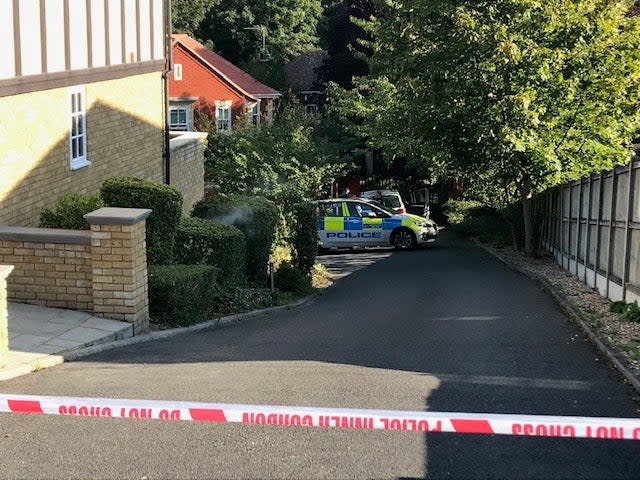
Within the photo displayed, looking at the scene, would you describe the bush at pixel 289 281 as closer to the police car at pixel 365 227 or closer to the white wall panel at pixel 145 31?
the white wall panel at pixel 145 31

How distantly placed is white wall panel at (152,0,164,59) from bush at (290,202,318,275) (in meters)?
4.31

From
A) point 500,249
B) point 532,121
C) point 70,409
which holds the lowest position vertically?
point 500,249

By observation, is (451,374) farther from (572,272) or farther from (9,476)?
(572,272)

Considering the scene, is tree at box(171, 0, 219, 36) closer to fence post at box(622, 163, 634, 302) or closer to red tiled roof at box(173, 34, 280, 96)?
red tiled roof at box(173, 34, 280, 96)

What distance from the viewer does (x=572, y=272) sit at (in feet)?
66.4

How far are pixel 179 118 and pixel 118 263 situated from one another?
3518 cm

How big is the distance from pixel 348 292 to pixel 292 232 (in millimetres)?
2037

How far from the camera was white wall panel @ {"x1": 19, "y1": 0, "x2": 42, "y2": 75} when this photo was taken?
43.5 ft

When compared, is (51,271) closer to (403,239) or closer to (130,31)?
(130,31)

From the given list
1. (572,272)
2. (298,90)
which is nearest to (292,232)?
(572,272)

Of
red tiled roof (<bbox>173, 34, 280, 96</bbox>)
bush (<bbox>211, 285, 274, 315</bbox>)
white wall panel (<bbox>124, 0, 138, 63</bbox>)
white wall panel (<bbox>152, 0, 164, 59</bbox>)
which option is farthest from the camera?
red tiled roof (<bbox>173, 34, 280, 96</bbox>)

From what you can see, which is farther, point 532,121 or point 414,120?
point 414,120

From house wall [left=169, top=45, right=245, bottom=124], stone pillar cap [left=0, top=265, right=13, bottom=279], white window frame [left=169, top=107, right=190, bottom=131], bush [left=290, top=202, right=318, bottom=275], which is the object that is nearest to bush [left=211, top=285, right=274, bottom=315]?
bush [left=290, top=202, right=318, bottom=275]

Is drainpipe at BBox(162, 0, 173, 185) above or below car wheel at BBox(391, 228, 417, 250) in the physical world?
above
